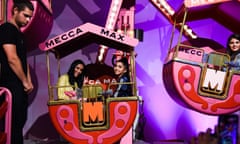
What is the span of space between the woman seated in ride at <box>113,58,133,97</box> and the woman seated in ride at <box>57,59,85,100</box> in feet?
1.11

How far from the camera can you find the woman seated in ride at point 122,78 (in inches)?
139

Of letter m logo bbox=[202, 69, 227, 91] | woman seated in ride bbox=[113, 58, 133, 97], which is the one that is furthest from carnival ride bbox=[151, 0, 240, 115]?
woman seated in ride bbox=[113, 58, 133, 97]

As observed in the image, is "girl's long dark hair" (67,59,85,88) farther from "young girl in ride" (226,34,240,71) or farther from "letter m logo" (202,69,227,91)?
"young girl in ride" (226,34,240,71)

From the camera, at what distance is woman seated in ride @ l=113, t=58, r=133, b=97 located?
3.53 metres

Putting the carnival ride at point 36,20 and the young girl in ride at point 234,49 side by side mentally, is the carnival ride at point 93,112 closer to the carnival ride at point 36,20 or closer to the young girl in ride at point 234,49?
the carnival ride at point 36,20

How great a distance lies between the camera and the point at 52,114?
334 centimetres

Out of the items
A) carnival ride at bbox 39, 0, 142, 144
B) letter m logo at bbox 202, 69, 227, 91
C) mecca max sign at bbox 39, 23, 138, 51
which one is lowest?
carnival ride at bbox 39, 0, 142, 144

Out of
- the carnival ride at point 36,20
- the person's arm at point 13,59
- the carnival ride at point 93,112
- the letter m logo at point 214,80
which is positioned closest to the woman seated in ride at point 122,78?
the carnival ride at point 93,112

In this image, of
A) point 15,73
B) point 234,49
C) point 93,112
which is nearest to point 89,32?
point 93,112

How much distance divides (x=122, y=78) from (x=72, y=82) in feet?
1.54

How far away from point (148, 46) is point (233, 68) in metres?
1.11

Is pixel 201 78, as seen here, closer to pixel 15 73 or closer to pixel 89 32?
pixel 89 32

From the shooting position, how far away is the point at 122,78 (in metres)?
3.63

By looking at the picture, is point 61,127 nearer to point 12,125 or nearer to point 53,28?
point 12,125
